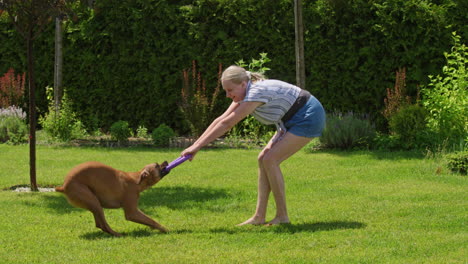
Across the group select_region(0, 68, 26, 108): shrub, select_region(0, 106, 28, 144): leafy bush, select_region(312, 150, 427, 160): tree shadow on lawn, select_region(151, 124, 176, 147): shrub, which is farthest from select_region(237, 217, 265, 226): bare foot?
select_region(0, 68, 26, 108): shrub

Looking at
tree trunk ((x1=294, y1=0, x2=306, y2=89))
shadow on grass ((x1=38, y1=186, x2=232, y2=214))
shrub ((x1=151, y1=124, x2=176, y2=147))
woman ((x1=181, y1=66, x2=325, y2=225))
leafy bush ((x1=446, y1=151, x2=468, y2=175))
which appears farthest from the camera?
shrub ((x1=151, y1=124, x2=176, y2=147))

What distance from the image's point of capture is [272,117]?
5953 mm

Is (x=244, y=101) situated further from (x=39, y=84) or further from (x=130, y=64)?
(x=39, y=84)

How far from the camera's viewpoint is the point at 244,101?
580 centimetres

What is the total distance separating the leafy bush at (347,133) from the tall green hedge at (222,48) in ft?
4.53

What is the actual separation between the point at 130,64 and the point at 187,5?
5.69 feet

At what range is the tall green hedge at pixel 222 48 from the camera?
1188 centimetres

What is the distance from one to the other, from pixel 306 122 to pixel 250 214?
51.3 inches

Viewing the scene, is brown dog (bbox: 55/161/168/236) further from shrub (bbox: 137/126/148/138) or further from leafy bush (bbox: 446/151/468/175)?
shrub (bbox: 137/126/148/138)

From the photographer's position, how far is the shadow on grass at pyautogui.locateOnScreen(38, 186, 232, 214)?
710 cm

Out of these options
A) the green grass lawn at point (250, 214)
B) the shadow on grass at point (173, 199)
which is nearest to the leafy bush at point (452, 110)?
the green grass lawn at point (250, 214)

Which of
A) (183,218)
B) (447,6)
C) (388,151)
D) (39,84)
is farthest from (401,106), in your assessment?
(39,84)

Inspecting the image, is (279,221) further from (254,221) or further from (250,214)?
(250,214)

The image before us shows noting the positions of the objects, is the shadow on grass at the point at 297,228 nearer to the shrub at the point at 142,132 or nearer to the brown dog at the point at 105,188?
the brown dog at the point at 105,188
